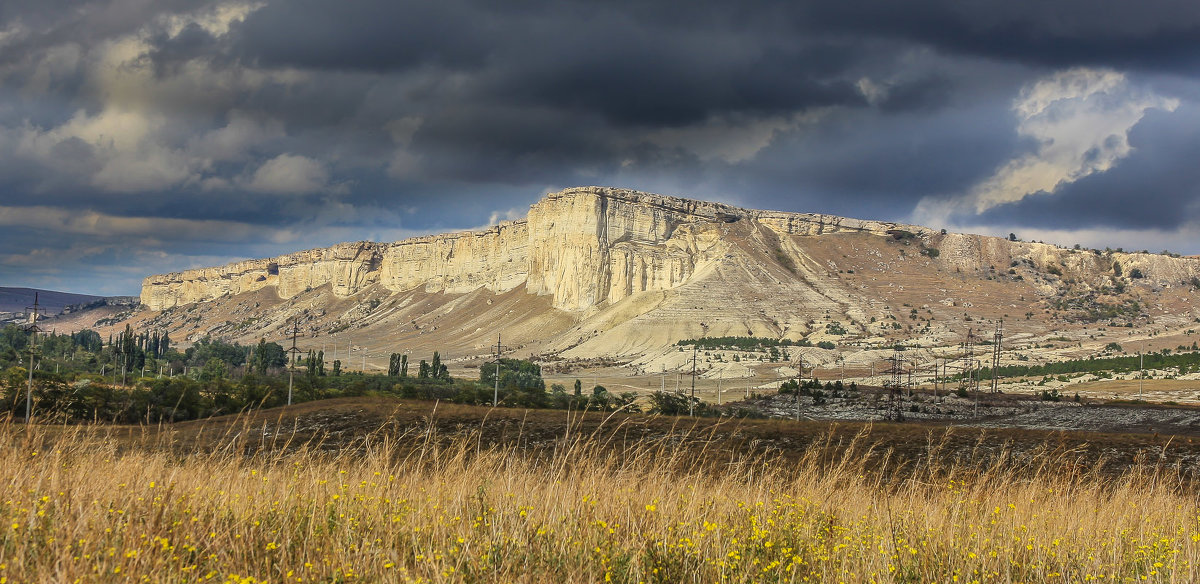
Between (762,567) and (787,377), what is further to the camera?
(787,377)

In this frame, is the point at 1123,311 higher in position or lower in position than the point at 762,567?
higher

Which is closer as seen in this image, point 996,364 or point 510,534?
point 510,534

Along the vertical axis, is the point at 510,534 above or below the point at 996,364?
below

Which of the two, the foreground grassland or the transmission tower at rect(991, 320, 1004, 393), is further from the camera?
the transmission tower at rect(991, 320, 1004, 393)

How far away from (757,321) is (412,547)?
140 metres

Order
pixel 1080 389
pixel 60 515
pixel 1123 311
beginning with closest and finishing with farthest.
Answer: pixel 60 515 < pixel 1080 389 < pixel 1123 311

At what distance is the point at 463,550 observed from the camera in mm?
5180

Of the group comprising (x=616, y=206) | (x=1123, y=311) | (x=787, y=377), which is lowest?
(x=787, y=377)

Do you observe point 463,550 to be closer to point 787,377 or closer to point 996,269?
point 787,377

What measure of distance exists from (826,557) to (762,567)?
1.42 feet

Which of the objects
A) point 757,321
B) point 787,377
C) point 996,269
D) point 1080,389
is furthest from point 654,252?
point 1080,389

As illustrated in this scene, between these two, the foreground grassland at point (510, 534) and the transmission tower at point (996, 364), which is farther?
the transmission tower at point (996, 364)

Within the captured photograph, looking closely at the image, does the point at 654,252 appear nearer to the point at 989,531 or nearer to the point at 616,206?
the point at 616,206

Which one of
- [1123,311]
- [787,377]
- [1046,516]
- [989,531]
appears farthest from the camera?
[1123,311]
